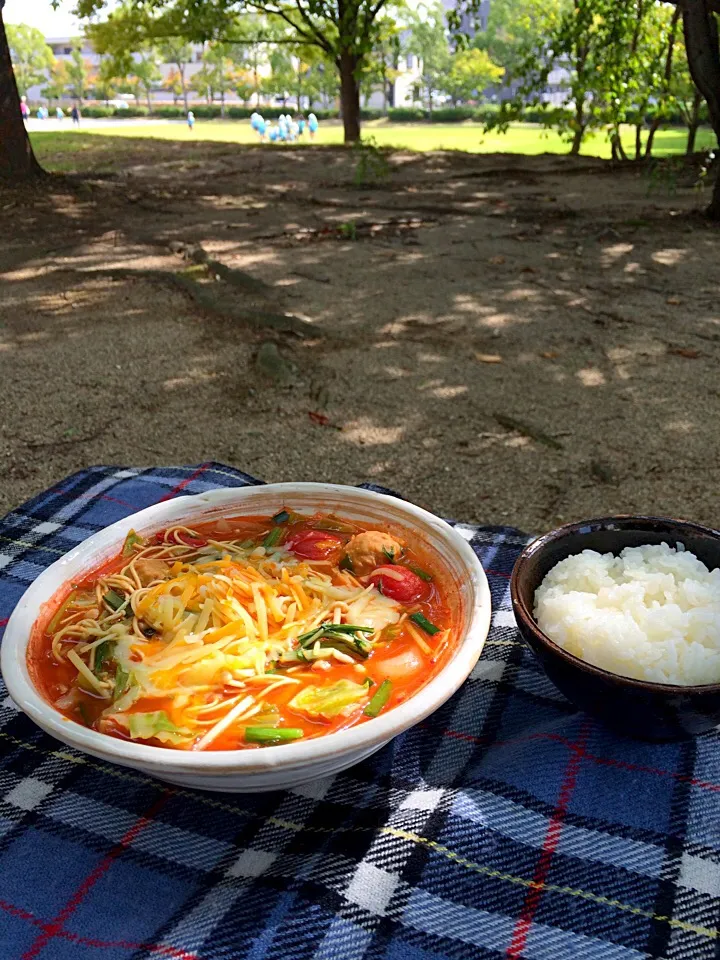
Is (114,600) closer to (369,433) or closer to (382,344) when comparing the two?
(369,433)

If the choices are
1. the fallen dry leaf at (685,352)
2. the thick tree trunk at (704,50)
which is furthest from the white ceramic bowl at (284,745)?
the thick tree trunk at (704,50)

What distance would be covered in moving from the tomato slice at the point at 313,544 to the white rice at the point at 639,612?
0.40 metres

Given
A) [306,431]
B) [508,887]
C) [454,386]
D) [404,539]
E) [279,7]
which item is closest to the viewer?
[508,887]

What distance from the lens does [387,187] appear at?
10.1 m

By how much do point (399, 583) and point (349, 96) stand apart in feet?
58.3

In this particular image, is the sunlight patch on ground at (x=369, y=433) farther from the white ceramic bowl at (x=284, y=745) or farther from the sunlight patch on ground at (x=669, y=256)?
the sunlight patch on ground at (x=669, y=256)

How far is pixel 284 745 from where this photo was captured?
1.05m

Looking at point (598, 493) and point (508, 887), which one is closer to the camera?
→ point (508, 887)

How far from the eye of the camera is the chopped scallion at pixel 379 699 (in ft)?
3.74

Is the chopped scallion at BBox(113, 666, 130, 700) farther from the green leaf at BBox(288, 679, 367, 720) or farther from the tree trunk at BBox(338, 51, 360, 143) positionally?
the tree trunk at BBox(338, 51, 360, 143)

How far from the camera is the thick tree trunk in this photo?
6.60 metres

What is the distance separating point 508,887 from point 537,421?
129 inches

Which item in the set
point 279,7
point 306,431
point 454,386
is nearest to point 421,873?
point 306,431

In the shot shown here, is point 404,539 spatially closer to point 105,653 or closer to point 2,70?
point 105,653
